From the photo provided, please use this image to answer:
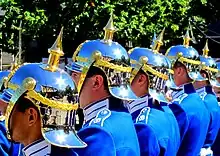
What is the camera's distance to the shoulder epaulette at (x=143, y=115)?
4798mm

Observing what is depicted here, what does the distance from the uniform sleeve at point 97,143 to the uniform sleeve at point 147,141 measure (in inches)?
33.0

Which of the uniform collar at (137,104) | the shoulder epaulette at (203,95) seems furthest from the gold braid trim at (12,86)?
the shoulder epaulette at (203,95)

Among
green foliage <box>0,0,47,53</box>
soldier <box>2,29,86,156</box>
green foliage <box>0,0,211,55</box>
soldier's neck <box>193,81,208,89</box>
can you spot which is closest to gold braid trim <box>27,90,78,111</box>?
soldier <box>2,29,86,156</box>

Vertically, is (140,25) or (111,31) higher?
(111,31)

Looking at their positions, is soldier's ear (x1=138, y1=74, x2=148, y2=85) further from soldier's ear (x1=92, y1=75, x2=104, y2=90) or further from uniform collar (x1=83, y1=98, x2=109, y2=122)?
uniform collar (x1=83, y1=98, x2=109, y2=122)

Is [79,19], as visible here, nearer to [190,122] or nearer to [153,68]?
[190,122]

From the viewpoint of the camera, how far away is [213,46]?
26172 mm

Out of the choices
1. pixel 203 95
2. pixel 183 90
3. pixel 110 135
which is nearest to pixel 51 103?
pixel 110 135

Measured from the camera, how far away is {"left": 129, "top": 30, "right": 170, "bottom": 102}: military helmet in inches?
208

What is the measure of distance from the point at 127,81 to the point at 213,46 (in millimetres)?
21861

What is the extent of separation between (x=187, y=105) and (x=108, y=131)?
7.32 ft

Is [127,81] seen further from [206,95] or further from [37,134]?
[206,95]

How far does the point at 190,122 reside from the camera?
582 centimetres

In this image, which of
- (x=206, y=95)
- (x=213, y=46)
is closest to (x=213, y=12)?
(x=213, y=46)
